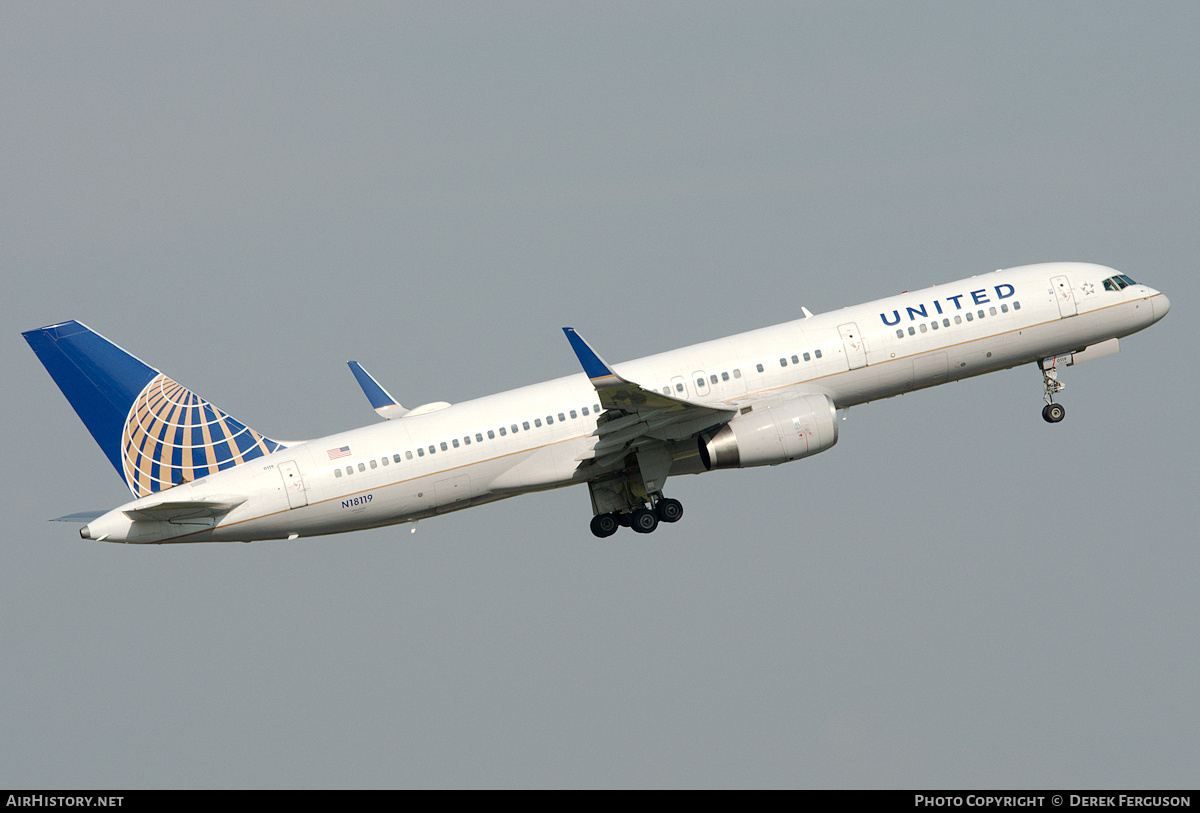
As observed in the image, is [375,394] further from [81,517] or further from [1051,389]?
[1051,389]

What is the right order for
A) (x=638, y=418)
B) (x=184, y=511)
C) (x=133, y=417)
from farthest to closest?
(x=133, y=417), (x=638, y=418), (x=184, y=511)

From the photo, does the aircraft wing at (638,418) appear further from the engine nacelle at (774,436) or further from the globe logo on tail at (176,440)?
the globe logo on tail at (176,440)

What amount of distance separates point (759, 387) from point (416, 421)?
481 inches

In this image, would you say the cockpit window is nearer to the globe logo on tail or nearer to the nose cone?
the nose cone

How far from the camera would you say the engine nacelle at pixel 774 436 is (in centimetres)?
4666

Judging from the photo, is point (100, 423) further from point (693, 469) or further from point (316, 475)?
point (693, 469)

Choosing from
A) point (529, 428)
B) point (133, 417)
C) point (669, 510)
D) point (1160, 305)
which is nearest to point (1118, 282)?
point (1160, 305)

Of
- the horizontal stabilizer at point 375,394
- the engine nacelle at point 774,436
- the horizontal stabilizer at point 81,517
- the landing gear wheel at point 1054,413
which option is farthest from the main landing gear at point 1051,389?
the horizontal stabilizer at point 81,517

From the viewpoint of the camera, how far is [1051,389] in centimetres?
5266

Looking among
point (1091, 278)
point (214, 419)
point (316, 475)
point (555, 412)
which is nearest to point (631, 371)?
point (555, 412)

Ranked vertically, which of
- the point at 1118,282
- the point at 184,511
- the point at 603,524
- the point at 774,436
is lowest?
the point at 603,524

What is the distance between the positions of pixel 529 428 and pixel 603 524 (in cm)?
557

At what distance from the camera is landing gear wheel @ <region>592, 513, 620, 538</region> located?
167 feet

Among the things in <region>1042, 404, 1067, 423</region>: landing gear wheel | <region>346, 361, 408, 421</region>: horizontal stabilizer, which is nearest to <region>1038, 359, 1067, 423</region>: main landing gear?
<region>1042, 404, 1067, 423</region>: landing gear wheel
